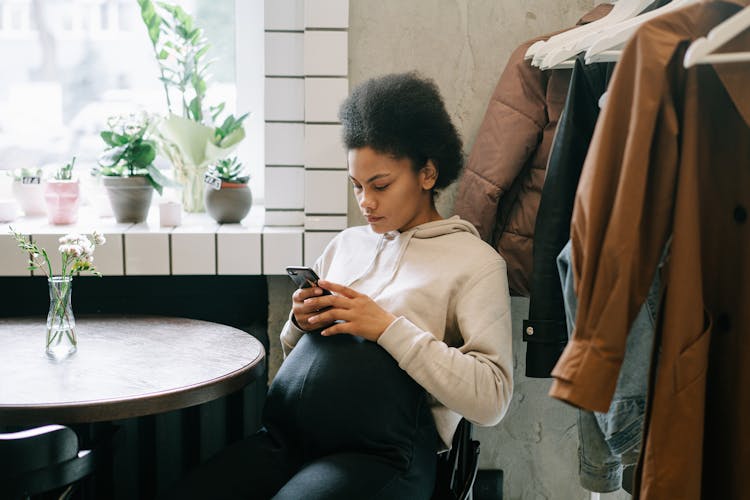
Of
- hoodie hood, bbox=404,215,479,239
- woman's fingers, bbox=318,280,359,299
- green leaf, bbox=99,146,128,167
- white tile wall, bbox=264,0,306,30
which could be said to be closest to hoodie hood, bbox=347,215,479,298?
hoodie hood, bbox=404,215,479,239

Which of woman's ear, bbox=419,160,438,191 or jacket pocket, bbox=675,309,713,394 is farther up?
woman's ear, bbox=419,160,438,191

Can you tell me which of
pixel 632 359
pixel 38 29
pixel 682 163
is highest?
pixel 38 29

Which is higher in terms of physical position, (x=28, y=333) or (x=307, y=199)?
(x=307, y=199)

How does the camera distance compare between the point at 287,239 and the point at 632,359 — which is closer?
the point at 632,359

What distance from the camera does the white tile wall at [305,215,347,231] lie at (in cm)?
223

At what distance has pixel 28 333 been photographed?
75.7 inches

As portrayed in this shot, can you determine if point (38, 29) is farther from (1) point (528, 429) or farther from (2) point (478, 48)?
(1) point (528, 429)

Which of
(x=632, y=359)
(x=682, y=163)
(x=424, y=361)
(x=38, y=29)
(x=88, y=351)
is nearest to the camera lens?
(x=682, y=163)

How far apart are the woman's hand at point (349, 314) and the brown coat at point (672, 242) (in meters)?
0.55

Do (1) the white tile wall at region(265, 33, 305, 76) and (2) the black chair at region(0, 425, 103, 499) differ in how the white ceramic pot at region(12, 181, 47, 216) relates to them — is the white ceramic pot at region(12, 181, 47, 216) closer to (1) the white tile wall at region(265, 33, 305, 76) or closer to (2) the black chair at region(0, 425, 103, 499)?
(1) the white tile wall at region(265, 33, 305, 76)

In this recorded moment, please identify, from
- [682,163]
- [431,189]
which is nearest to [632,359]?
[682,163]

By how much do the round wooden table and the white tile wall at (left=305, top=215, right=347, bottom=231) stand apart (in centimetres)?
40

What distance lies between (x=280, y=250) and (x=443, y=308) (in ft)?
2.13

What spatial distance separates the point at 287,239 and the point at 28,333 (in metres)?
0.71
